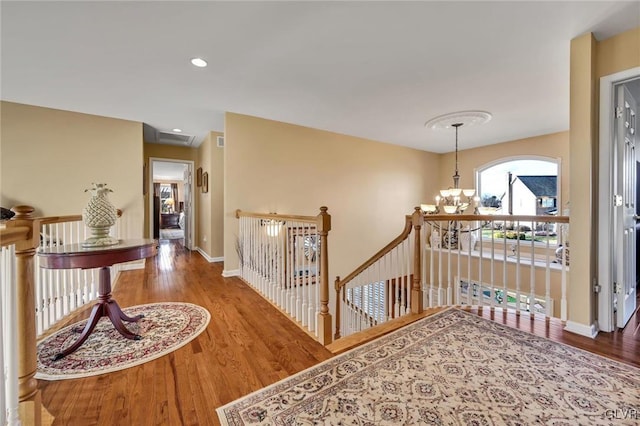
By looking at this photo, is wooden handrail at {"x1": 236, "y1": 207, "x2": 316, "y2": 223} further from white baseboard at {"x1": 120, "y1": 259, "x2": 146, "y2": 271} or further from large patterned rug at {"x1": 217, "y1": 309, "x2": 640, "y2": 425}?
white baseboard at {"x1": 120, "y1": 259, "x2": 146, "y2": 271}

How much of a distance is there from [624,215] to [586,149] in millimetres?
797

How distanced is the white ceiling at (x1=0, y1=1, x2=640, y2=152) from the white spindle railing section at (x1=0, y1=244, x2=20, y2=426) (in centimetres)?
193

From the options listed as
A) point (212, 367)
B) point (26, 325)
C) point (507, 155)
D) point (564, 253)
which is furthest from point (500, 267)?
point (26, 325)

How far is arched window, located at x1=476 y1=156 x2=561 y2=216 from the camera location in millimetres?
5410

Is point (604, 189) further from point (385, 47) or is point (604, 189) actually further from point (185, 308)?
point (185, 308)

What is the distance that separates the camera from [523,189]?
5875 mm

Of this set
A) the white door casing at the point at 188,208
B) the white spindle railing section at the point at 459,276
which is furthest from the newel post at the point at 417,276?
the white door casing at the point at 188,208

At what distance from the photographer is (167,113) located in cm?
406

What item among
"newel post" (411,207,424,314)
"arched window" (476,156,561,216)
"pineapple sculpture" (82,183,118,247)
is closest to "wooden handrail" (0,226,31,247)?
"pineapple sculpture" (82,183,118,247)

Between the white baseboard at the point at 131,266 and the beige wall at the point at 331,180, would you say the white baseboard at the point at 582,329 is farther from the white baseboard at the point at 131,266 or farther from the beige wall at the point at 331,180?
the white baseboard at the point at 131,266

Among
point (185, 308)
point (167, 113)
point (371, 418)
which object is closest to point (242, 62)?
point (167, 113)

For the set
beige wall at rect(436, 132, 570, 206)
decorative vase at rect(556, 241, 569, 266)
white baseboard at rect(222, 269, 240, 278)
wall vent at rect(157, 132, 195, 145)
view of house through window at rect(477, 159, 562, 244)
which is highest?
wall vent at rect(157, 132, 195, 145)

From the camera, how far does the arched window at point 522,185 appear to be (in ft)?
17.7

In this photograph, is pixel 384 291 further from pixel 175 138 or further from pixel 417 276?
pixel 175 138
